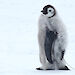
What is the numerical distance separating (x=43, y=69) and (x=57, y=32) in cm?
52

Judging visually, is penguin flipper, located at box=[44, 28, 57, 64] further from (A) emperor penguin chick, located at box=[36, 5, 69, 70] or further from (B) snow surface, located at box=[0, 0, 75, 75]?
(B) snow surface, located at box=[0, 0, 75, 75]

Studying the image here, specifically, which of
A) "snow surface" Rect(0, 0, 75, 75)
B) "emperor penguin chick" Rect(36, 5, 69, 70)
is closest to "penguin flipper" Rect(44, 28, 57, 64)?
"emperor penguin chick" Rect(36, 5, 69, 70)

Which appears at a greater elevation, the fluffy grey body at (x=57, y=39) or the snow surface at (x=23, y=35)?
the fluffy grey body at (x=57, y=39)

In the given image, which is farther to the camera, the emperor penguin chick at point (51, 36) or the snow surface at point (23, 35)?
the snow surface at point (23, 35)

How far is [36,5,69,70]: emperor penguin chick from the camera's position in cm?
521

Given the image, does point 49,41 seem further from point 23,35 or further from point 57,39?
point 23,35

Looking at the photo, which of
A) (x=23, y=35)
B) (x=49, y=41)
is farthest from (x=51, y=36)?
(x=23, y=35)

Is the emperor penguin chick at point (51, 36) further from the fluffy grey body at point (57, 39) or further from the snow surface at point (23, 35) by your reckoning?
the snow surface at point (23, 35)

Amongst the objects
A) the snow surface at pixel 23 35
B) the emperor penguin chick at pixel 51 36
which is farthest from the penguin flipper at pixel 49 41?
the snow surface at pixel 23 35

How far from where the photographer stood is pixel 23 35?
10.8 m

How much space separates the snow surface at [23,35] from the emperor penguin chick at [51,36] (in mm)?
245

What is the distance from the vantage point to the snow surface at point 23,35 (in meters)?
5.78

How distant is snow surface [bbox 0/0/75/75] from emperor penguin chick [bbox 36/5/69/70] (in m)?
0.24

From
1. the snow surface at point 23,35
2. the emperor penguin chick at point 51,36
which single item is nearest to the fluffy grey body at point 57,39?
the emperor penguin chick at point 51,36
